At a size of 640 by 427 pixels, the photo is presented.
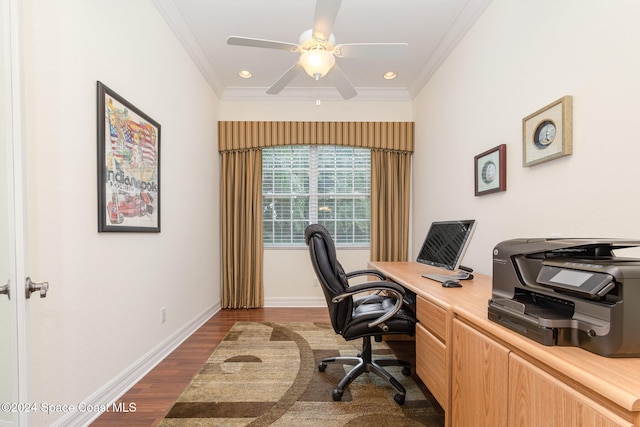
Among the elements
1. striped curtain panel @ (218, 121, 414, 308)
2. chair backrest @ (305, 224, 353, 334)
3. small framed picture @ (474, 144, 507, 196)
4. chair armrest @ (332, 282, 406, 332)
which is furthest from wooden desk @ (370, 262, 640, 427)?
striped curtain panel @ (218, 121, 414, 308)

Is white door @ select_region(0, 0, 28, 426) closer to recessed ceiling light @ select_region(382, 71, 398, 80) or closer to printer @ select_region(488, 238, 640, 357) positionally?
printer @ select_region(488, 238, 640, 357)

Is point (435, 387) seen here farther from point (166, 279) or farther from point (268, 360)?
point (166, 279)

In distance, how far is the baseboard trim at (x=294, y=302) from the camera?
3.88m

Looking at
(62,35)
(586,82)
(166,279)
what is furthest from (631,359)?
(166,279)

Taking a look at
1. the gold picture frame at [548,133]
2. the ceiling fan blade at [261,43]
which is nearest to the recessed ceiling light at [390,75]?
the ceiling fan blade at [261,43]

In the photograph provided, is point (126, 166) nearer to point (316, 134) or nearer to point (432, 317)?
point (432, 317)

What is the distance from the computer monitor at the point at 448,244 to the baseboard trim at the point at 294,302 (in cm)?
193

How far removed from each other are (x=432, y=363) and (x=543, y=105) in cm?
160

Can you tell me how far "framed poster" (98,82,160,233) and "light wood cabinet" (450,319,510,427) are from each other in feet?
6.70

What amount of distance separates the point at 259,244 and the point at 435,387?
278cm

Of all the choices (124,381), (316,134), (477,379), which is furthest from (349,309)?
(316,134)

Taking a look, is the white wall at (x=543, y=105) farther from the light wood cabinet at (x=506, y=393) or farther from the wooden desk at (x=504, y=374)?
the light wood cabinet at (x=506, y=393)

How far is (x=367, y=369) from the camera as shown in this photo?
1.96 metres

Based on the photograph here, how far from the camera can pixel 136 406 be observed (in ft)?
5.77
